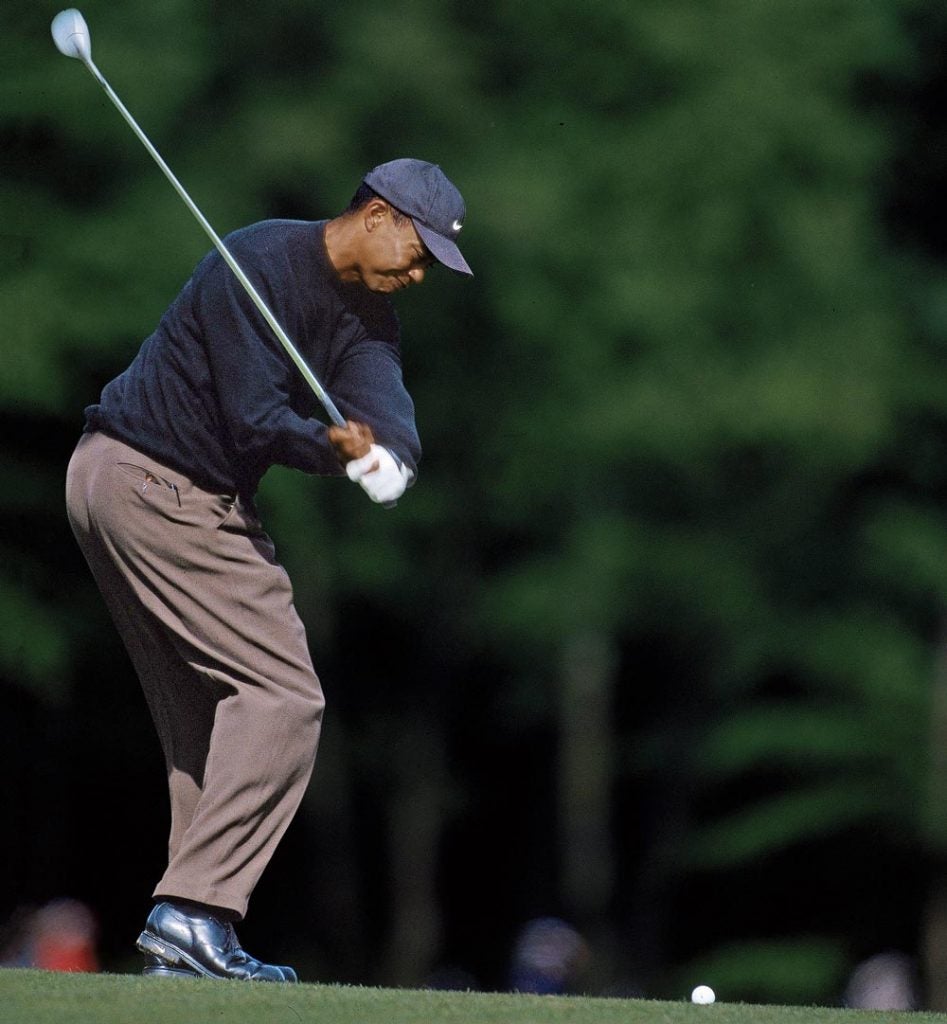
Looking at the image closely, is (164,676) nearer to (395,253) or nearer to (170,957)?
(170,957)

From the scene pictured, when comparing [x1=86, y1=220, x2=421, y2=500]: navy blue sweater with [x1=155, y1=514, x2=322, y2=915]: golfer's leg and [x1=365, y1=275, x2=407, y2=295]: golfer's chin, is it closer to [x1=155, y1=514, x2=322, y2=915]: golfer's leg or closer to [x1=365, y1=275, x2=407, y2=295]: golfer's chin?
[x1=365, y1=275, x2=407, y2=295]: golfer's chin

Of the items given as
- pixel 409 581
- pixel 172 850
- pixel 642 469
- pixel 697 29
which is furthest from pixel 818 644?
pixel 172 850

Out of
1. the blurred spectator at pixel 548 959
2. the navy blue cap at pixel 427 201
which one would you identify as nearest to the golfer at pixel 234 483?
the navy blue cap at pixel 427 201

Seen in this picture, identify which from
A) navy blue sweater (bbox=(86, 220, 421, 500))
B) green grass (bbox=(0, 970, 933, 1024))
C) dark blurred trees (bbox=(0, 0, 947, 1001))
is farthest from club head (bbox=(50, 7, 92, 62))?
dark blurred trees (bbox=(0, 0, 947, 1001))

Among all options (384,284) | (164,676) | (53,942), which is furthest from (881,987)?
(384,284)

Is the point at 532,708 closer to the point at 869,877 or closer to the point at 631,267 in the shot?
the point at 869,877

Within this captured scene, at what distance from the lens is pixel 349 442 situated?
14.7ft

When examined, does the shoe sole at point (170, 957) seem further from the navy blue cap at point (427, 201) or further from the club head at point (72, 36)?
the club head at point (72, 36)

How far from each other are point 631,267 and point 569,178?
0.70 m

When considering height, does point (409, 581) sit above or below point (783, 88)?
below

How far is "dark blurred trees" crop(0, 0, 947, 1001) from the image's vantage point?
41.2 feet

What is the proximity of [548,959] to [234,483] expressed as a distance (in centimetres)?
762

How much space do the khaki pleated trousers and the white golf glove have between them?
394mm

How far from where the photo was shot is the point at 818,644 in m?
14.7
